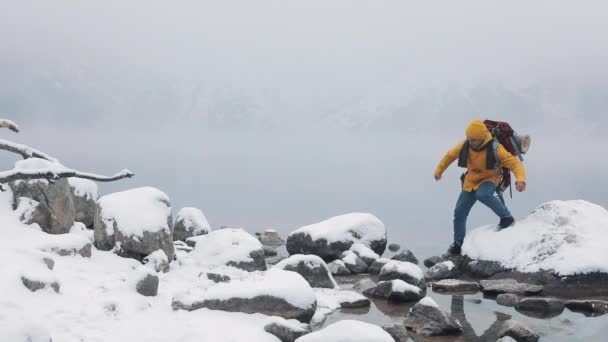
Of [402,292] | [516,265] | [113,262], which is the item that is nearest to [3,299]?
[113,262]

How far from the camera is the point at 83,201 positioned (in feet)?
40.3

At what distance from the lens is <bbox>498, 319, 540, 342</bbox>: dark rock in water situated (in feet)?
21.0

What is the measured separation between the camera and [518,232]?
9.97 metres

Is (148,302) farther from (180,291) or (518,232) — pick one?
(518,232)

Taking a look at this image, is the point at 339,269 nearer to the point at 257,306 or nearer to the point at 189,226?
the point at 257,306

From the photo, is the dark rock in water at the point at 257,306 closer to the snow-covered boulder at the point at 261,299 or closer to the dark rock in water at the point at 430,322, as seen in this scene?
the snow-covered boulder at the point at 261,299

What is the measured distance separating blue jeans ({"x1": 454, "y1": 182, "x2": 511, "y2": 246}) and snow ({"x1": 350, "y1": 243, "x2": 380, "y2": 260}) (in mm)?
1572

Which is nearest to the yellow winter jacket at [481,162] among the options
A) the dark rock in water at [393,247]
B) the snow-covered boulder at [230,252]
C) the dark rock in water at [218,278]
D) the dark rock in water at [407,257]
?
the dark rock in water at [407,257]

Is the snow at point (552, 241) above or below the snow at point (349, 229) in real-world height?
above

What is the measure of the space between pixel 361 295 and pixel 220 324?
2.47m

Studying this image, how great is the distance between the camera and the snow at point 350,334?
557cm

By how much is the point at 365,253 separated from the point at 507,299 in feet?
10.8

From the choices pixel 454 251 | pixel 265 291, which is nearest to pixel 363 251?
pixel 454 251

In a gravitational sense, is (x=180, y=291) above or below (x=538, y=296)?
below
